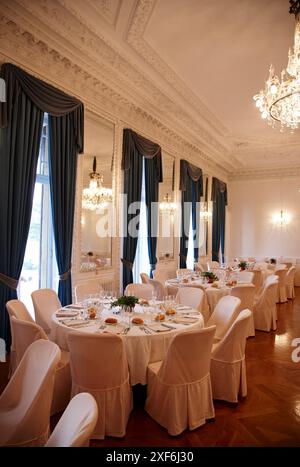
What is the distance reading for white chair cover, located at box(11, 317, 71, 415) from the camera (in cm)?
279

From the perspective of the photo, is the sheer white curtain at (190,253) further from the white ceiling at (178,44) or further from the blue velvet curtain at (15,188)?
the blue velvet curtain at (15,188)

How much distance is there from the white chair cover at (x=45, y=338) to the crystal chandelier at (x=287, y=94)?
13.7 feet

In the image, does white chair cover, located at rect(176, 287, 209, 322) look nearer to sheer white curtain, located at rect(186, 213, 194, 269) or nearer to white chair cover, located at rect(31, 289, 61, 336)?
white chair cover, located at rect(31, 289, 61, 336)

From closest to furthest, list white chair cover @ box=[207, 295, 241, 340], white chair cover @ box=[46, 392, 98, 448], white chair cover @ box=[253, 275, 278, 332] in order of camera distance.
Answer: white chair cover @ box=[46, 392, 98, 448]
white chair cover @ box=[207, 295, 241, 340]
white chair cover @ box=[253, 275, 278, 332]

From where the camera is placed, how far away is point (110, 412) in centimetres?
261

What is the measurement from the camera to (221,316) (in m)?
3.90

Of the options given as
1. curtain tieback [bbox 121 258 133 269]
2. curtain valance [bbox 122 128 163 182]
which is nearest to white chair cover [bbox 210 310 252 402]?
curtain tieback [bbox 121 258 133 269]

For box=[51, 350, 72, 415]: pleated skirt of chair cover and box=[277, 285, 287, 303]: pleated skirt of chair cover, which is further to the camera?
box=[277, 285, 287, 303]: pleated skirt of chair cover

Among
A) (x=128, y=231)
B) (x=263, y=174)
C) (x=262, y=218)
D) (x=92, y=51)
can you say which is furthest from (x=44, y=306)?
(x=263, y=174)

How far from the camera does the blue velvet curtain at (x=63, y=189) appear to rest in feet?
15.4

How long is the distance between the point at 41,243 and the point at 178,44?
12.3 feet

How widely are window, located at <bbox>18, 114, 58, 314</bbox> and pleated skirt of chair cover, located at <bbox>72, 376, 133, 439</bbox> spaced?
272 centimetres
